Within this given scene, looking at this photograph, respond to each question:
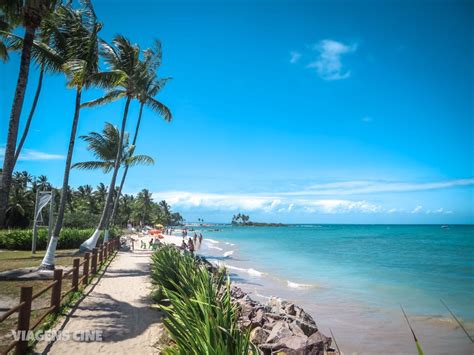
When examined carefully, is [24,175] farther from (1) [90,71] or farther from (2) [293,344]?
(2) [293,344]

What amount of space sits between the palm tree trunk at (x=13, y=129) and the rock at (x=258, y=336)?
536 cm

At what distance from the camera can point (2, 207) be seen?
256 inches

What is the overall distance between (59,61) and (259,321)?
10229 millimetres

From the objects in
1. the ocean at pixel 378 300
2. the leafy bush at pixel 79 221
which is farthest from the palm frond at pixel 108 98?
the leafy bush at pixel 79 221

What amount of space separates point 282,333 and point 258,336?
0.60m

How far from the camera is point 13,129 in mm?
6734

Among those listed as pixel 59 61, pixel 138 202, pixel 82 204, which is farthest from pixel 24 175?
pixel 59 61

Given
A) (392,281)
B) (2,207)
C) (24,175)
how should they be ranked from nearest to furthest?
(2,207), (392,281), (24,175)

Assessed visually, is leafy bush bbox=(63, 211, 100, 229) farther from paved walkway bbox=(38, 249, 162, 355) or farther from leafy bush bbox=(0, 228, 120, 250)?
paved walkway bbox=(38, 249, 162, 355)

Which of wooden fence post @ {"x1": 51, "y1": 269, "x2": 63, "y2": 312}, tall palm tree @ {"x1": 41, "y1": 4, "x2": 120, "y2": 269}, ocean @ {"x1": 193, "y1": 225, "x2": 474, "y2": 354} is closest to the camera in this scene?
wooden fence post @ {"x1": 51, "y1": 269, "x2": 63, "y2": 312}

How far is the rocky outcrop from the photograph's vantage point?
532 centimetres

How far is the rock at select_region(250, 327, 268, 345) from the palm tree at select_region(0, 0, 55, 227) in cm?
538

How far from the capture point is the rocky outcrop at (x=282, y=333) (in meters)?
5.32

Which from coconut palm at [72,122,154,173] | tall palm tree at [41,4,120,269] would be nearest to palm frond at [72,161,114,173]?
coconut palm at [72,122,154,173]
